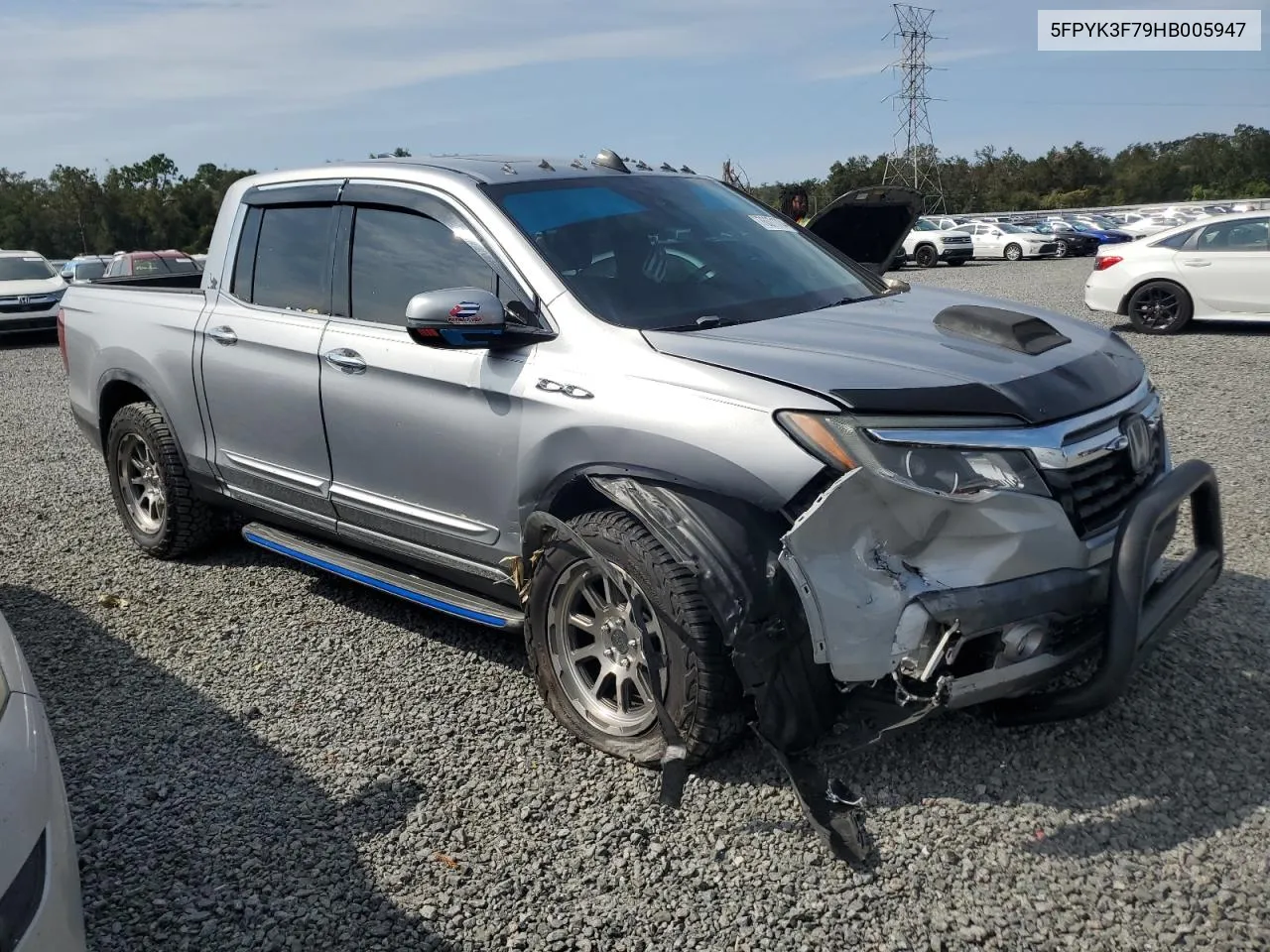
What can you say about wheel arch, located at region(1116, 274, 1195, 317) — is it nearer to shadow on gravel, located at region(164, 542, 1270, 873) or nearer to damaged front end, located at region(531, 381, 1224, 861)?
shadow on gravel, located at region(164, 542, 1270, 873)

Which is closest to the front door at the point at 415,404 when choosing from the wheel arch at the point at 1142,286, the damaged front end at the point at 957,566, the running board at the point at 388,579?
the running board at the point at 388,579

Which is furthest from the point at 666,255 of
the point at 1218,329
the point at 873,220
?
the point at 1218,329

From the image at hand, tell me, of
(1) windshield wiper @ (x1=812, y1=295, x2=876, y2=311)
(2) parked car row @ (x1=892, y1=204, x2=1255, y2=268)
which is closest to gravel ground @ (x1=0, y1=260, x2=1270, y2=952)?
(1) windshield wiper @ (x1=812, y1=295, x2=876, y2=311)

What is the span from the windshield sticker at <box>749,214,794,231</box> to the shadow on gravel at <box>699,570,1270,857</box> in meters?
2.13

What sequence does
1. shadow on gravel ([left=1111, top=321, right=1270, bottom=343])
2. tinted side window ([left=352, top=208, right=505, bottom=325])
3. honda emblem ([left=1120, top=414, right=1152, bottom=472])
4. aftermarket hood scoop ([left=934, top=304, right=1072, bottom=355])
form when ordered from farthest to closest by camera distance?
1. shadow on gravel ([left=1111, top=321, right=1270, bottom=343])
2. tinted side window ([left=352, top=208, right=505, bottom=325])
3. aftermarket hood scoop ([left=934, top=304, right=1072, bottom=355])
4. honda emblem ([left=1120, top=414, right=1152, bottom=472])

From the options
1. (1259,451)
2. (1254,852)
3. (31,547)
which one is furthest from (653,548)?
(1259,451)

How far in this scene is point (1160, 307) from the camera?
1326 cm

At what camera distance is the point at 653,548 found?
10.3 feet

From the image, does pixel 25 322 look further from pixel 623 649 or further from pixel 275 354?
pixel 623 649

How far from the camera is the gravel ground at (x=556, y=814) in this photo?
2689 millimetres

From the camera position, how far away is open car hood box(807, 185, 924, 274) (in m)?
5.30

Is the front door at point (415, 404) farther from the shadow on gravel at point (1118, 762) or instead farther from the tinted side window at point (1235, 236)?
the tinted side window at point (1235, 236)

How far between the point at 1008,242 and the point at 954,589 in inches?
1306

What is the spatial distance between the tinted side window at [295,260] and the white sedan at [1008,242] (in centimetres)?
3075
